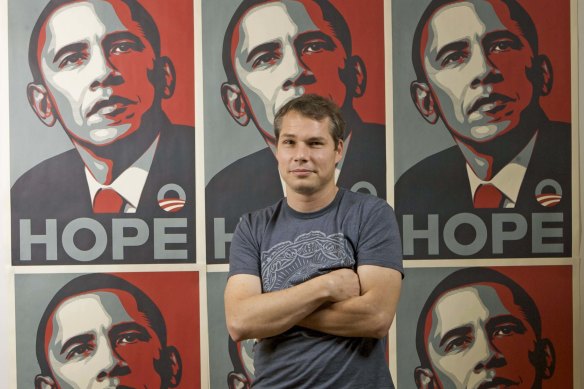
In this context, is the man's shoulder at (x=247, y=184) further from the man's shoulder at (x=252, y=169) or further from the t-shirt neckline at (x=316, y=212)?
the t-shirt neckline at (x=316, y=212)

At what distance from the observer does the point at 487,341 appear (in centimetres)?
236

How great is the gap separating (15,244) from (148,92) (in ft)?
2.69

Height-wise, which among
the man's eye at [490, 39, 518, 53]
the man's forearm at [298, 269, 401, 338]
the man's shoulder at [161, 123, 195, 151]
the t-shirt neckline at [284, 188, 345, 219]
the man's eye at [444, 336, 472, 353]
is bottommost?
the man's eye at [444, 336, 472, 353]

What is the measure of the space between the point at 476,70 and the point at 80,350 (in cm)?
196

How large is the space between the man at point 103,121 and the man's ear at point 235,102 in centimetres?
19

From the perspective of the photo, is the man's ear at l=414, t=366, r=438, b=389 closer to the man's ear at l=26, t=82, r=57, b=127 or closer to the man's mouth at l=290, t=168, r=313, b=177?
the man's mouth at l=290, t=168, r=313, b=177

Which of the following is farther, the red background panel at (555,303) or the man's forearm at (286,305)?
the red background panel at (555,303)

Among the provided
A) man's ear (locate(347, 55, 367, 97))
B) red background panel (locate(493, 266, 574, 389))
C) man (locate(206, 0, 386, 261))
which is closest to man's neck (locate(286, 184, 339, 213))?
man (locate(206, 0, 386, 261))

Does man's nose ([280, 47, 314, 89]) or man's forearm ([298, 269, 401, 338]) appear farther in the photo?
man's nose ([280, 47, 314, 89])

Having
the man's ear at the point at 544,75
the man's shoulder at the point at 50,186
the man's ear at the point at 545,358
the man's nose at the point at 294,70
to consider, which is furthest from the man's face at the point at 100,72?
the man's ear at the point at 545,358

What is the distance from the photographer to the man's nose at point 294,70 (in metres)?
2.37

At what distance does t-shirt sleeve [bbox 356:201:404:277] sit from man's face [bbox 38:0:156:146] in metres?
1.23

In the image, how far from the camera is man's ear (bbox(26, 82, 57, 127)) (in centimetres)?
239

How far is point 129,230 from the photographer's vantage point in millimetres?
2383
